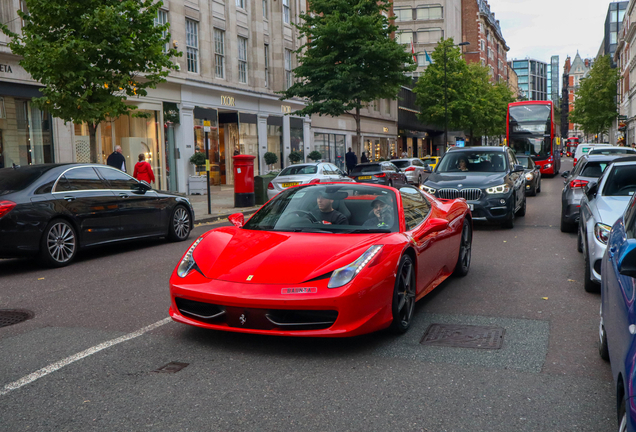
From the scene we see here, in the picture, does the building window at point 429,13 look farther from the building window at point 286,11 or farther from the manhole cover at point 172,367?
the manhole cover at point 172,367

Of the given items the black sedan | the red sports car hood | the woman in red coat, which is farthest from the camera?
the woman in red coat

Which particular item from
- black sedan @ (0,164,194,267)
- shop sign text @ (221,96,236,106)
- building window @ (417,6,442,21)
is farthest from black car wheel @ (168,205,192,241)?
building window @ (417,6,442,21)

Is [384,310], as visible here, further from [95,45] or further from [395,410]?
[95,45]

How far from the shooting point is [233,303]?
182 inches

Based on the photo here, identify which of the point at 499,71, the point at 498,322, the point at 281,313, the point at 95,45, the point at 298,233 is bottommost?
the point at 498,322

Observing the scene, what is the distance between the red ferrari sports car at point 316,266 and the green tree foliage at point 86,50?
1045 centimetres

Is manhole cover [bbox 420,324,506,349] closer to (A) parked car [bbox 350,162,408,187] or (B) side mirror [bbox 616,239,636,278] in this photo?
(B) side mirror [bbox 616,239,636,278]

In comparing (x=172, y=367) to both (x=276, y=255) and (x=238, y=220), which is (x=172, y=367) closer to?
(x=276, y=255)

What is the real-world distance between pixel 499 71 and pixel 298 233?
12094 cm

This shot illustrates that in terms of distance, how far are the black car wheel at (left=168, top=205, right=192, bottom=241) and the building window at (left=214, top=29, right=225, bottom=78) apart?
19290mm

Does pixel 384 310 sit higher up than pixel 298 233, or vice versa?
pixel 298 233

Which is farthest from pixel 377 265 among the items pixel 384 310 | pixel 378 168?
pixel 378 168

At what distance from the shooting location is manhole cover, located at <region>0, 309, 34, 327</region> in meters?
5.92

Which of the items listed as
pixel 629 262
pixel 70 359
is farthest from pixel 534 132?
pixel 629 262
